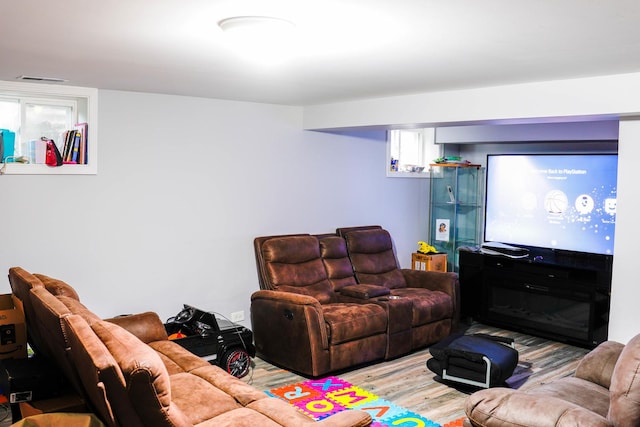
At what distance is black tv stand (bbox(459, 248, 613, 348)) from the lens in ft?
18.3

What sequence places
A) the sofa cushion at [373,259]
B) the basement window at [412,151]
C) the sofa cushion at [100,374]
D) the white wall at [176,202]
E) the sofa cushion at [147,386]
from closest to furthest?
the sofa cushion at [147,386], the sofa cushion at [100,374], the white wall at [176,202], the sofa cushion at [373,259], the basement window at [412,151]

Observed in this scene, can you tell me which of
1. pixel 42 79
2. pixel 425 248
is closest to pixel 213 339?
pixel 42 79

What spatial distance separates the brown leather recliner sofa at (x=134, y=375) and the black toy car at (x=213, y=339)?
1.07 ft

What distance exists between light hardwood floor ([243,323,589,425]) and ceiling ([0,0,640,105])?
229 cm

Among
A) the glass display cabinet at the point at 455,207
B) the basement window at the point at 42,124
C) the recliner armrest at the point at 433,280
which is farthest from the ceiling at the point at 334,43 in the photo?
the glass display cabinet at the point at 455,207

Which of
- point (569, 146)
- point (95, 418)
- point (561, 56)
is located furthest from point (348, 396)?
point (569, 146)

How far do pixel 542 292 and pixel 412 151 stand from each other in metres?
2.36

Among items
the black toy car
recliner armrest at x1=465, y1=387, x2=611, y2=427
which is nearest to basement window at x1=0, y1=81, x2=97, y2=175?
the black toy car

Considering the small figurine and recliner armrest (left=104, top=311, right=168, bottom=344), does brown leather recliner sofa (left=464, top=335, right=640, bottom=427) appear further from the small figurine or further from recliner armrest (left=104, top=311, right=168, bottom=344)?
the small figurine

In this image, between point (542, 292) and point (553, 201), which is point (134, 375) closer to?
point (542, 292)

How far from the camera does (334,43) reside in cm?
301

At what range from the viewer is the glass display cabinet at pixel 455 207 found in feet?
22.6

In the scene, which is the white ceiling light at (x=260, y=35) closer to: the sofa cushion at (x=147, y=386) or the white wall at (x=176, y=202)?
the sofa cushion at (x=147, y=386)

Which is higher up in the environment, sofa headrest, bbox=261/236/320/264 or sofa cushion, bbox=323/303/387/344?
sofa headrest, bbox=261/236/320/264
